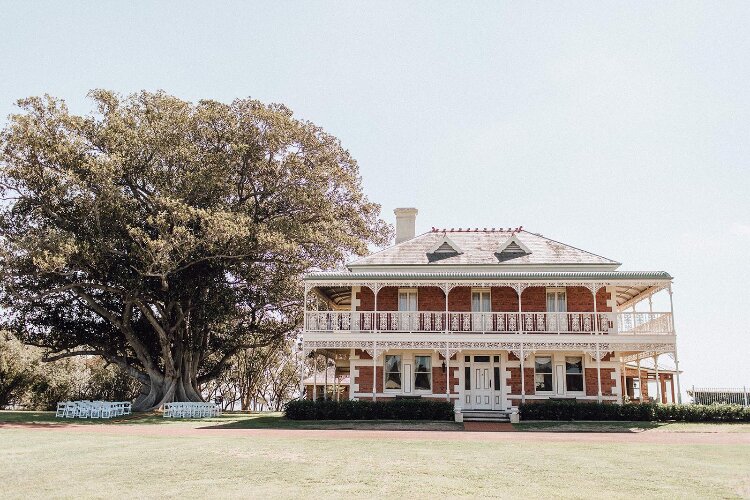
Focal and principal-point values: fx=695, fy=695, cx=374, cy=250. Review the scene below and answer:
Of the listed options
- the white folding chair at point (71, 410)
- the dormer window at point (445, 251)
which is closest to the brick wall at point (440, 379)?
the dormer window at point (445, 251)

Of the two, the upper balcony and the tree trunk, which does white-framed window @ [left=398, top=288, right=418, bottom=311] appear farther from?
the tree trunk

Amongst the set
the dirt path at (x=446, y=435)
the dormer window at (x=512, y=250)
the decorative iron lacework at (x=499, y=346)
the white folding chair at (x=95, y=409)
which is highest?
the dormer window at (x=512, y=250)

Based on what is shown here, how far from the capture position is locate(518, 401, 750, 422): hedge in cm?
Answer: 2395

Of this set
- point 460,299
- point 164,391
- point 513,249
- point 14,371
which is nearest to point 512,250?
point 513,249

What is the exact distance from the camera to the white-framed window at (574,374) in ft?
93.5

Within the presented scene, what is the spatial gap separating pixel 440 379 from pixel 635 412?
782 centimetres

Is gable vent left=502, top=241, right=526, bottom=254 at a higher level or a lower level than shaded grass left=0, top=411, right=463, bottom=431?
higher

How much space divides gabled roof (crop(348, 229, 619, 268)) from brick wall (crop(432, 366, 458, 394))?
4.52 m

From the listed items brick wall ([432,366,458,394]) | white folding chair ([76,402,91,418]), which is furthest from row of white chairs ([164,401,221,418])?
brick wall ([432,366,458,394])

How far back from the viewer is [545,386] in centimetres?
2858

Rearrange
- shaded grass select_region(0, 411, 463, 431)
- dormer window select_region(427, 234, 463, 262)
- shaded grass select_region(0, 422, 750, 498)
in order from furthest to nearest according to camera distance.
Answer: dormer window select_region(427, 234, 463, 262) → shaded grass select_region(0, 411, 463, 431) → shaded grass select_region(0, 422, 750, 498)

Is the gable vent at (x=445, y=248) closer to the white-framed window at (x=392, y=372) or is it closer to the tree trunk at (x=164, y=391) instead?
the white-framed window at (x=392, y=372)

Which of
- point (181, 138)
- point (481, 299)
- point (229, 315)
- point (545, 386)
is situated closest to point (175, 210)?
point (181, 138)

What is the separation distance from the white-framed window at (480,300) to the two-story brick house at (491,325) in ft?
0.14
